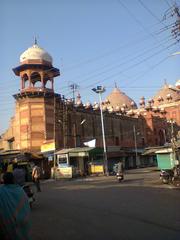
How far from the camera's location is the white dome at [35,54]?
152ft

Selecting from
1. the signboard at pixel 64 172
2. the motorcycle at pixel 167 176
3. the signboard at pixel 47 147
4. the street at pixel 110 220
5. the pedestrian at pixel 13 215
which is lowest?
→ the street at pixel 110 220

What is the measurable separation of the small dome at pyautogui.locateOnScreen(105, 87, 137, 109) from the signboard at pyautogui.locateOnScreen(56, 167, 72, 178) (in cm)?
4550

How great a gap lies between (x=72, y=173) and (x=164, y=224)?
1091 inches

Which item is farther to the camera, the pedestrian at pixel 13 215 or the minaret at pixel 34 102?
the minaret at pixel 34 102

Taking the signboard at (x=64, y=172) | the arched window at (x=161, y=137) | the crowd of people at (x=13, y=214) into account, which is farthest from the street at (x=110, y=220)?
the arched window at (x=161, y=137)

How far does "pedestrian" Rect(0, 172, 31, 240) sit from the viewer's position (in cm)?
448

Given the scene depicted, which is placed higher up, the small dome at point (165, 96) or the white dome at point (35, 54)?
the small dome at point (165, 96)

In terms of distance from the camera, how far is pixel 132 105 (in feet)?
271

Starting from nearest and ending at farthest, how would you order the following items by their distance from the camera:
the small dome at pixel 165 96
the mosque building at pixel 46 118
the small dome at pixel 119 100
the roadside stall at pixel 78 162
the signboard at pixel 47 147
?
the roadside stall at pixel 78 162, the signboard at pixel 47 147, the mosque building at pixel 46 118, the small dome at pixel 119 100, the small dome at pixel 165 96

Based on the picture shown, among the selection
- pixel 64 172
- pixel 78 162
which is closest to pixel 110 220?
pixel 64 172

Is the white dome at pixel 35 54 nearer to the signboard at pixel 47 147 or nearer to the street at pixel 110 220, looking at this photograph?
the signboard at pixel 47 147

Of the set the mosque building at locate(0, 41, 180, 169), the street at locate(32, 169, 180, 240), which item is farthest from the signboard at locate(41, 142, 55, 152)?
the street at locate(32, 169, 180, 240)

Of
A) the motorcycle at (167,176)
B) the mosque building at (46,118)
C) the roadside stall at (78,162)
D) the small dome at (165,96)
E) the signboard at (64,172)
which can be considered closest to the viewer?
the motorcycle at (167,176)

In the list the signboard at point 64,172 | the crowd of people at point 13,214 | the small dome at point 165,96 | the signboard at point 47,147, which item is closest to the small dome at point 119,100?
the small dome at point 165,96
